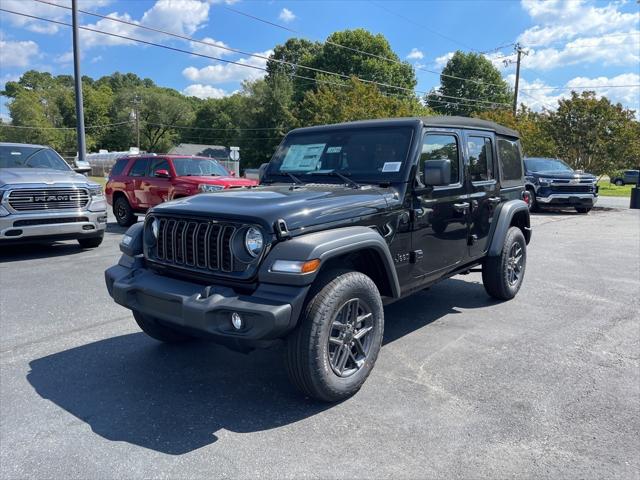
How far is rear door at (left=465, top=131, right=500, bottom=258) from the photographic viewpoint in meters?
4.95

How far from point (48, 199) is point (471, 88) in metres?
57.1

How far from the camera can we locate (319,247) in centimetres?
301

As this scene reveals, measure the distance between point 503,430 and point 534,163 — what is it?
16.2 metres

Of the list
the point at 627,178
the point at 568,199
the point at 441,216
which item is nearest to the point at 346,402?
the point at 441,216

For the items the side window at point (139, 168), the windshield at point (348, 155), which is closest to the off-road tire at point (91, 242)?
the side window at point (139, 168)

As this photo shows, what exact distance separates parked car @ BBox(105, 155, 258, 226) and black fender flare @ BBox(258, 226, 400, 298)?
24.5 ft

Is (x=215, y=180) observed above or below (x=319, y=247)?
above

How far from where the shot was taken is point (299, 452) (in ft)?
9.11

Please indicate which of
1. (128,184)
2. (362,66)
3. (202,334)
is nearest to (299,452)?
(202,334)

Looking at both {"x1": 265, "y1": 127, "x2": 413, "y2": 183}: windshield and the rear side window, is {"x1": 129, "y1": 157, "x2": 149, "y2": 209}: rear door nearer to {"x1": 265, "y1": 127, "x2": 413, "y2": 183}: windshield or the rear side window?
the rear side window

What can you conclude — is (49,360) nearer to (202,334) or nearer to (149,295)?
(149,295)

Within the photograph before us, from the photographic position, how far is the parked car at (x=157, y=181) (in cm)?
1098

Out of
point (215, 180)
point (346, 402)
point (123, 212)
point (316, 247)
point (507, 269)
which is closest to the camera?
point (316, 247)

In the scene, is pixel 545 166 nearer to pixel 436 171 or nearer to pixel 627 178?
pixel 436 171
